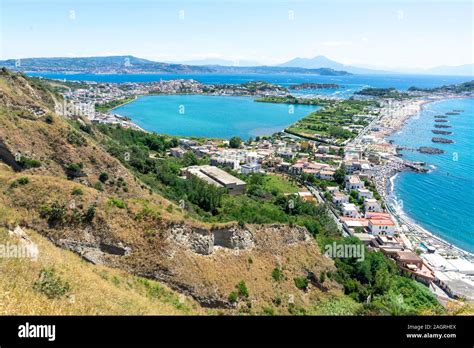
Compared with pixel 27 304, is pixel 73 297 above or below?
below

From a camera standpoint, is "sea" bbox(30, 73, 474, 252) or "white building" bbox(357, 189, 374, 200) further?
"white building" bbox(357, 189, 374, 200)

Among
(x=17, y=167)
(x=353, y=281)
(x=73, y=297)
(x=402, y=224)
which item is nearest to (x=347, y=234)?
(x=402, y=224)

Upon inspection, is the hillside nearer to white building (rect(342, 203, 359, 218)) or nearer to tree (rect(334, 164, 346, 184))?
white building (rect(342, 203, 359, 218))

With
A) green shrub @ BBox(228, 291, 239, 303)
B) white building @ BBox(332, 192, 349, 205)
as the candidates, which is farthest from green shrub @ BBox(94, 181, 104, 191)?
white building @ BBox(332, 192, 349, 205)

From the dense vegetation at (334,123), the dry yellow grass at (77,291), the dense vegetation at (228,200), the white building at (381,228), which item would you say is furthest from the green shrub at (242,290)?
the dense vegetation at (334,123)

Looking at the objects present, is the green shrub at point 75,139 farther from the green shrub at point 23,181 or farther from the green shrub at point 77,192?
the green shrub at point 77,192

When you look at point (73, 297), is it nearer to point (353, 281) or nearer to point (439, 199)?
point (353, 281)

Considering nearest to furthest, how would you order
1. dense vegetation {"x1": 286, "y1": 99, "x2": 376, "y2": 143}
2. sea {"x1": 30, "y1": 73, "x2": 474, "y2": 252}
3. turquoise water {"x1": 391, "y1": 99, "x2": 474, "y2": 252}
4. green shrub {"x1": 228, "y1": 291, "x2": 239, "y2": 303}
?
green shrub {"x1": 228, "y1": 291, "x2": 239, "y2": 303} < turquoise water {"x1": 391, "y1": 99, "x2": 474, "y2": 252} < sea {"x1": 30, "y1": 73, "x2": 474, "y2": 252} < dense vegetation {"x1": 286, "y1": 99, "x2": 376, "y2": 143}
